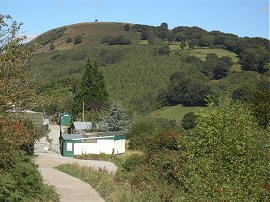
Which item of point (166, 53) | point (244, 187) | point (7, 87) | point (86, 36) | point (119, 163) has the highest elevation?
point (86, 36)

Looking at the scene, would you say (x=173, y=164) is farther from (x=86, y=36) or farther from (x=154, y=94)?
(x=86, y=36)

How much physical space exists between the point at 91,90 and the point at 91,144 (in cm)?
2214

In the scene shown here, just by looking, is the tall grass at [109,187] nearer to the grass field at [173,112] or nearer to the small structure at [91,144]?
the small structure at [91,144]

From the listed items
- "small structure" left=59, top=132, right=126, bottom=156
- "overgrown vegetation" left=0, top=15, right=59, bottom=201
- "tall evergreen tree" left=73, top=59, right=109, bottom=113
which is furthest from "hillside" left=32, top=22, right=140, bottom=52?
"overgrown vegetation" left=0, top=15, right=59, bottom=201

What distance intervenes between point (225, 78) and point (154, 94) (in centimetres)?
1603

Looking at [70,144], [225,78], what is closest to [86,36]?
[225,78]

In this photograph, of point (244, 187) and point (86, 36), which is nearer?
point (244, 187)

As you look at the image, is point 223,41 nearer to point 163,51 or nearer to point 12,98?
point 163,51

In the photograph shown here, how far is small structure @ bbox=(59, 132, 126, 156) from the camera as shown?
34.5 meters

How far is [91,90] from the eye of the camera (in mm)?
56812

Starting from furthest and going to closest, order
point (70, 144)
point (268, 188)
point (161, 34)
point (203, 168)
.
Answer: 1. point (161, 34)
2. point (70, 144)
3. point (203, 168)
4. point (268, 188)

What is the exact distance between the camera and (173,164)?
63.4 feet

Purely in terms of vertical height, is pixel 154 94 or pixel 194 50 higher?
pixel 194 50

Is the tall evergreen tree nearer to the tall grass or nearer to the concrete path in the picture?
the concrete path
